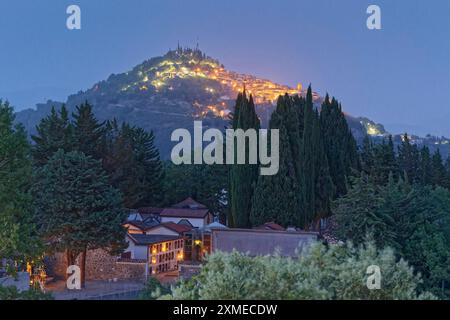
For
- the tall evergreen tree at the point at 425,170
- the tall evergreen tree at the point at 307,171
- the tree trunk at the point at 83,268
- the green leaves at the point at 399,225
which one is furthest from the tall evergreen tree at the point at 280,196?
the tall evergreen tree at the point at 425,170

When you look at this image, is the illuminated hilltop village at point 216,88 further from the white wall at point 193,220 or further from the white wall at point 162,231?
the white wall at point 162,231

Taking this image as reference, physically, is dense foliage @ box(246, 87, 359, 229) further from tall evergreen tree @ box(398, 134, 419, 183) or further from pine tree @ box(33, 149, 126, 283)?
tall evergreen tree @ box(398, 134, 419, 183)

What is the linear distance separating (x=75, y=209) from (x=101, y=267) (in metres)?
4.60

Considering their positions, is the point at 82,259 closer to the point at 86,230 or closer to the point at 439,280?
the point at 86,230

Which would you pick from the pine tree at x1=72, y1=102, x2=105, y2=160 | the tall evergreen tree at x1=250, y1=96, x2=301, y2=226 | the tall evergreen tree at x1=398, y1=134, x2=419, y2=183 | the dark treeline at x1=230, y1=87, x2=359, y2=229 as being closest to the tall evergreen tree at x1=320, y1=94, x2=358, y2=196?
the dark treeline at x1=230, y1=87, x2=359, y2=229

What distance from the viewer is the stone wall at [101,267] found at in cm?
3294

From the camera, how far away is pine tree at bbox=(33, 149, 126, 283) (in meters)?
30.1

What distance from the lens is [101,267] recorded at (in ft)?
110

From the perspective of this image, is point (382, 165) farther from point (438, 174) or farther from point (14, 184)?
point (438, 174)

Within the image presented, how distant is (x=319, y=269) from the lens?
1150 centimetres

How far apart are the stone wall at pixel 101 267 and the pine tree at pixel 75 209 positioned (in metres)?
1.82

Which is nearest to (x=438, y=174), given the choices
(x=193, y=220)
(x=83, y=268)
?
(x=193, y=220)
